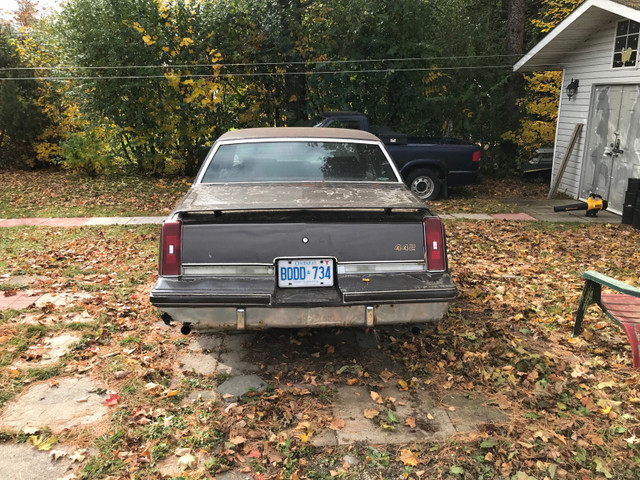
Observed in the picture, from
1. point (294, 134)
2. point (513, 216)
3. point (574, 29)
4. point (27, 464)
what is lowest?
point (27, 464)

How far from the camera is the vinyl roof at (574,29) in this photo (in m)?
9.62

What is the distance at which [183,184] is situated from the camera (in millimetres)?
13898

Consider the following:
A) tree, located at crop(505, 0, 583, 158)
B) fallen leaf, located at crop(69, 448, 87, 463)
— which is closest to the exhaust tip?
fallen leaf, located at crop(69, 448, 87, 463)

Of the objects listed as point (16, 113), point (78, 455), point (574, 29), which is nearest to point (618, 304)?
point (78, 455)

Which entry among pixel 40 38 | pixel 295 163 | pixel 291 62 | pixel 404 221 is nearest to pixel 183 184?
pixel 291 62

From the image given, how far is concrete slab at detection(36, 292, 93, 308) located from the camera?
219 inches

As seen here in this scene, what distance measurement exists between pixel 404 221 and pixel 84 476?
261 centimetres

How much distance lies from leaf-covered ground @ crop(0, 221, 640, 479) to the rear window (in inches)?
56.6

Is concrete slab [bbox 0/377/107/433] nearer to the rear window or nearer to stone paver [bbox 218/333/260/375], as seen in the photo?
stone paver [bbox 218/333/260/375]

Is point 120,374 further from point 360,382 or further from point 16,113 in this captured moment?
point 16,113

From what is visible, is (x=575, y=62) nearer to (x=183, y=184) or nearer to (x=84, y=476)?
(x=183, y=184)

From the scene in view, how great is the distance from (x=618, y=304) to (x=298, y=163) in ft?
9.82

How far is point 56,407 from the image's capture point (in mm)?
3680

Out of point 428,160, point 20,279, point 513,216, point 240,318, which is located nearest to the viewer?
point 240,318
